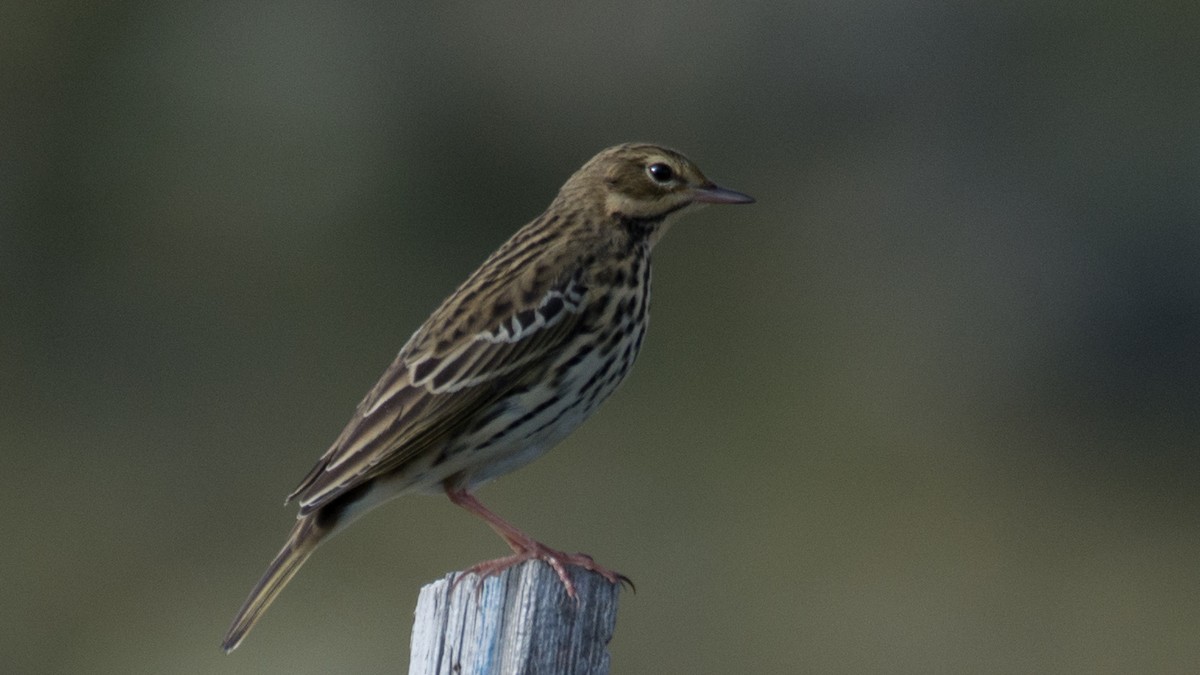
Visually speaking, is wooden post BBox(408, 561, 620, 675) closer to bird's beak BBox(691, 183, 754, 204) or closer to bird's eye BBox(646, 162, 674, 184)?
bird's beak BBox(691, 183, 754, 204)

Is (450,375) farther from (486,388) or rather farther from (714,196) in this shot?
(714,196)

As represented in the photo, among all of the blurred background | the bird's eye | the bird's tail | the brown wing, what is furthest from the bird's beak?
the blurred background

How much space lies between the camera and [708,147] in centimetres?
2264

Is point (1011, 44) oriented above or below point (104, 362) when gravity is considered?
above

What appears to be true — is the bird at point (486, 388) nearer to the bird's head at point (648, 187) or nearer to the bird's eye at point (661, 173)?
the bird's head at point (648, 187)

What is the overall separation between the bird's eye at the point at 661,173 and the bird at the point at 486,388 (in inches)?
20.3

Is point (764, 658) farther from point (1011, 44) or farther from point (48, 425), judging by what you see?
point (1011, 44)

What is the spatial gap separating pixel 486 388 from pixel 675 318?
12.3 m

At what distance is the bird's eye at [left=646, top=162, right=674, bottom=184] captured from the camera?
9.34 m

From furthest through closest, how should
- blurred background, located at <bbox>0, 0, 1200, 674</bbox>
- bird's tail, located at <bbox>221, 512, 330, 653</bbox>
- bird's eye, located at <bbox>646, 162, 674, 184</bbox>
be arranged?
blurred background, located at <bbox>0, 0, 1200, 674</bbox>, bird's eye, located at <bbox>646, 162, 674, 184</bbox>, bird's tail, located at <bbox>221, 512, 330, 653</bbox>

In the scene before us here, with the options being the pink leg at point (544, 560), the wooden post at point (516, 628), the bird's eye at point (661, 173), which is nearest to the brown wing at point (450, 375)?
the pink leg at point (544, 560)

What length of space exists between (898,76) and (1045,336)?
14.2 ft

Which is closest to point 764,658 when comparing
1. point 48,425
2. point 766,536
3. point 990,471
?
point 766,536

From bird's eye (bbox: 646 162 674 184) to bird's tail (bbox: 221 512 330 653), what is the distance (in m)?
2.13
